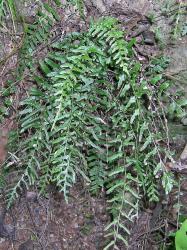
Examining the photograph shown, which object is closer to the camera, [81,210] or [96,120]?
[96,120]

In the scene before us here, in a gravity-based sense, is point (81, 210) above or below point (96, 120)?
below

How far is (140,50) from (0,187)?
127 cm

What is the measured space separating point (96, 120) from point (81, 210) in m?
0.77

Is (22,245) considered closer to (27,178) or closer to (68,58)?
(27,178)

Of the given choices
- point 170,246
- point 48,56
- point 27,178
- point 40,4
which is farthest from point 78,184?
point 40,4

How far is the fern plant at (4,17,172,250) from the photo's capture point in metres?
2.11

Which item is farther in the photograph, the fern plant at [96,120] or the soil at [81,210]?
the soil at [81,210]

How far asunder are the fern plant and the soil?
0.24 m

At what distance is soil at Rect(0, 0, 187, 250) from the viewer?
2447 millimetres

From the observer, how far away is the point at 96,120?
2252 millimetres

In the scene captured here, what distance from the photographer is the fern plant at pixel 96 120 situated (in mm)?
2113

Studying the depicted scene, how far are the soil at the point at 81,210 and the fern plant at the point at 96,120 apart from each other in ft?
0.80

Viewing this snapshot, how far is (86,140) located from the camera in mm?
2203

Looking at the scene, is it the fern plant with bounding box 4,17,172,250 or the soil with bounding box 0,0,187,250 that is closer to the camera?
the fern plant with bounding box 4,17,172,250
